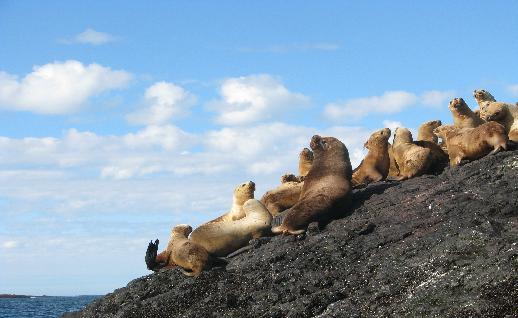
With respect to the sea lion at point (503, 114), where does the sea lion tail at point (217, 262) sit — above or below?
below

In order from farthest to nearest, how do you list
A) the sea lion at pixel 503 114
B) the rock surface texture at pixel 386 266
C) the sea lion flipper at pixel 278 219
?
1. the sea lion at pixel 503 114
2. the sea lion flipper at pixel 278 219
3. the rock surface texture at pixel 386 266

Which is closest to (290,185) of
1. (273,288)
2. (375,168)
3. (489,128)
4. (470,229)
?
(375,168)

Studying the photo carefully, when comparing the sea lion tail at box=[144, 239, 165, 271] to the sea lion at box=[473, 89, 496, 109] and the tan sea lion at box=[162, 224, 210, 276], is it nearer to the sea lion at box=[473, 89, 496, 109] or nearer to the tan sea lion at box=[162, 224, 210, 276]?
the tan sea lion at box=[162, 224, 210, 276]

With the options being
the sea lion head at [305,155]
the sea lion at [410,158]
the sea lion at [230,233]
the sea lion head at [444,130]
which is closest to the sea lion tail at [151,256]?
the sea lion at [230,233]

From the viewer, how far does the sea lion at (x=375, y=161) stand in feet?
Answer: 43.3

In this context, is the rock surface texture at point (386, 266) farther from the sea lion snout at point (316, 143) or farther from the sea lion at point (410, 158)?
the sea lion snout at point (316, 143)

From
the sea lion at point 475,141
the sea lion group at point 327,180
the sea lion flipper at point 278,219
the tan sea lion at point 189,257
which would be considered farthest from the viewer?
the sea lion flipper at point 278,219

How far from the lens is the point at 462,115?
1297cm

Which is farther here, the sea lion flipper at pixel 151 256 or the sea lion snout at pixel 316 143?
the sea lion snout at pixel 316 143

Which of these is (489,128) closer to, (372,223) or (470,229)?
(372,223)

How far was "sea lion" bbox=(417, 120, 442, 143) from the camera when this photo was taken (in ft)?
48.3

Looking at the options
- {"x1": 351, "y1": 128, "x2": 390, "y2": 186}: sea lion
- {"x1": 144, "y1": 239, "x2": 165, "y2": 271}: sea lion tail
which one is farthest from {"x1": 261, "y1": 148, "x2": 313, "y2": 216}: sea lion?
{"x1": 144, "y1": 239, "x2": 165, "y2": 271}: sea lion tail

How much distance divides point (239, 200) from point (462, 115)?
411cm

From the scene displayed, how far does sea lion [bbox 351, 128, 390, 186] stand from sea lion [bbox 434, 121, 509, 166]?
1411 mm
